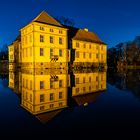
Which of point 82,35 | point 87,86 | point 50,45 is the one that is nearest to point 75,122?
point 87,86

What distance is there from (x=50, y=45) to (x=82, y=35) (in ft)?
49.8

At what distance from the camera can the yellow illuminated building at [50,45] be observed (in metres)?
37.2

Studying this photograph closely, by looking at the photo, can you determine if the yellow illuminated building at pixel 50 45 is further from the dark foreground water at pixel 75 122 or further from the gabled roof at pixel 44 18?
the dark foreground water at pixel 75 122

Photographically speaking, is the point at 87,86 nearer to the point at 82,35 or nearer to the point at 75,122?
the point at 75,122

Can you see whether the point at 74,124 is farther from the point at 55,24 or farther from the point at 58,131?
the point at 55,24

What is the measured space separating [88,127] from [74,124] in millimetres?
493

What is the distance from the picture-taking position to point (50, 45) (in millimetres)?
39469

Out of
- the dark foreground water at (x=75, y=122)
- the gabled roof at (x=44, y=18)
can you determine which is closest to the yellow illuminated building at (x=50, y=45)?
the gabled roof at (x=44, y=18)

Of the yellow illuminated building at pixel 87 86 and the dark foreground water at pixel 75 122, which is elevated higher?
the yellow illuminated building at pixel 87 86

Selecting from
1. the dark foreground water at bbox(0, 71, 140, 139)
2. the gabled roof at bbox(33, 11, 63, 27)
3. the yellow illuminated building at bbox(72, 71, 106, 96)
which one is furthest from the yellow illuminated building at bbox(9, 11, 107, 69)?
the dark foreground water at bbox(0, 71, 140, 139)

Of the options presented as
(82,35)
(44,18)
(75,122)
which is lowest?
(75,122)

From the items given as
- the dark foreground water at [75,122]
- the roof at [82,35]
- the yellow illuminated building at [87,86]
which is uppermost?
the roof at [82,35]

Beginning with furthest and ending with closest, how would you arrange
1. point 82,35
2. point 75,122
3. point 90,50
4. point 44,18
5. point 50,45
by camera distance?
point 90,50 → point 82,35 → point 50,45 → point 44,18 → point 75,122

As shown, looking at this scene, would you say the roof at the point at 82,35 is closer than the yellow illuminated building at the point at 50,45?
No
